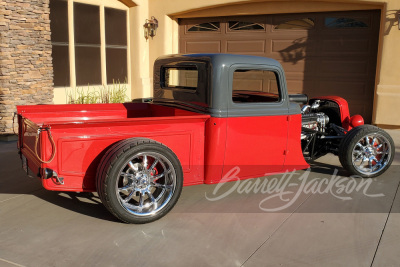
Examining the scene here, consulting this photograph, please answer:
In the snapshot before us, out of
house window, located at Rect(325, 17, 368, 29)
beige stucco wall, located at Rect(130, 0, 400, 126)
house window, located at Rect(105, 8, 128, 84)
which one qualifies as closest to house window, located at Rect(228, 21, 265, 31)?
beige stucco wall, located at Rect(130, 0, 400, 126)

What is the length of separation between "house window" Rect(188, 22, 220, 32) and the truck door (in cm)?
692

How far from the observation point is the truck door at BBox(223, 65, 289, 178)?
14.6 feet

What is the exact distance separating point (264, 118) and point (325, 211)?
4.05ft

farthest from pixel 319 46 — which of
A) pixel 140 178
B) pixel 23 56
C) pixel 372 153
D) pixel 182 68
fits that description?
pixel 140 178

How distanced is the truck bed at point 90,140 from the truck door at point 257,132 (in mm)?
364

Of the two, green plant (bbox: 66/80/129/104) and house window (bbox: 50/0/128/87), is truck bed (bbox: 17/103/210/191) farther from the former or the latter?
house window (bbox: 50/0/128/87)

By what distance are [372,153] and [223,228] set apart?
2.80 m

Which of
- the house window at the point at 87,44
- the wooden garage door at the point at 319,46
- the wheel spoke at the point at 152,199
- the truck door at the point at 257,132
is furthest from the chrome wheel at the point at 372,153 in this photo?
the house window at the point at 87,44

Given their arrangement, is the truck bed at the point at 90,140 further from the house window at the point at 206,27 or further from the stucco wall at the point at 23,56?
the house window at the point at 206,27

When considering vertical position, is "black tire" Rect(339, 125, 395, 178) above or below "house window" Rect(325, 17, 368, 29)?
below

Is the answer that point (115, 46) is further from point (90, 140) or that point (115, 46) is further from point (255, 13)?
point (90, 140)

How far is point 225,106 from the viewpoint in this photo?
4391 mm

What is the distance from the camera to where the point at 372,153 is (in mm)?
5559

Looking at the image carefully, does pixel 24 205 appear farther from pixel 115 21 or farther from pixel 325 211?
pixel 115 21
